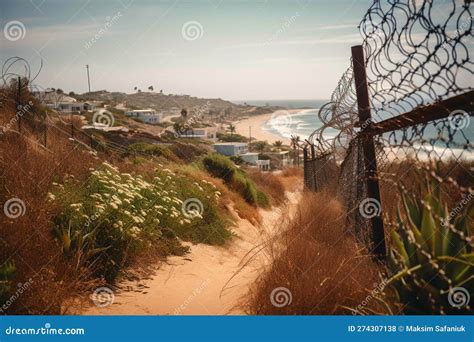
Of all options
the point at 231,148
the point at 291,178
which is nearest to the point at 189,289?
the point at 291,178

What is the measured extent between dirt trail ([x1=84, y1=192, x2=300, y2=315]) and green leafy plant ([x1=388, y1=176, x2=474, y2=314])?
1521 millimetres

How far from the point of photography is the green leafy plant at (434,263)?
7.64ft

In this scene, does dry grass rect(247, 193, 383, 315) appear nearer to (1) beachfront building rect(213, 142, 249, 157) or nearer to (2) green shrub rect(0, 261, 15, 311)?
(2) green shrub rect(0, 261, 15, 311)

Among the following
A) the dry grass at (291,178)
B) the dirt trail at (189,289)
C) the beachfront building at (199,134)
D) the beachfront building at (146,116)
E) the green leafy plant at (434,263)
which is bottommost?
the dry grass at (291,178)

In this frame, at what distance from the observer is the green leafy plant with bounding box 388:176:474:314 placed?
233 centimetres

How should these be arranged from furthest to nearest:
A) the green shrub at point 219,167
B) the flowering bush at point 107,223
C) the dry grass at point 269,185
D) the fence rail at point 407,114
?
the dry grass at point 269,185 → the green shrub at point 219,167 → the flowering bush at point 107,223 → the fence rail at point 407,114

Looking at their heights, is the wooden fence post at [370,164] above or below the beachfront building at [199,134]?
below

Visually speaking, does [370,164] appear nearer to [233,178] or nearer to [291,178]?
[233,178]

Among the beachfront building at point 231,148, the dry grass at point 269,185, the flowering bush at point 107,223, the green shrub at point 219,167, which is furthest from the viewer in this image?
the beachfront building at point 231,148

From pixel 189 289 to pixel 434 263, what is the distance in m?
2.95

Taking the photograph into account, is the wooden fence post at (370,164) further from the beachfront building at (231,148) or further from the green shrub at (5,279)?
the beachfront building at (231,148)

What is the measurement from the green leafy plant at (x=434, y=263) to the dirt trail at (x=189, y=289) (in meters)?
1.52

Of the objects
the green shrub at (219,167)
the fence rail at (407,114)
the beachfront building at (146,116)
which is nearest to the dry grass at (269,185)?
the green shrub at (219,167)

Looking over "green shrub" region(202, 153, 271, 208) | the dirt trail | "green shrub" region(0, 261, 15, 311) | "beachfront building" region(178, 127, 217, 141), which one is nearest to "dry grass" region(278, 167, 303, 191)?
"green shrub" region(202, 153, 271, 208)
